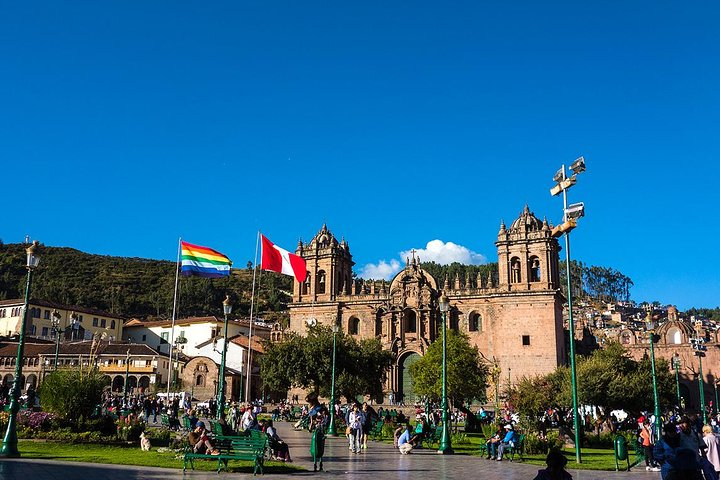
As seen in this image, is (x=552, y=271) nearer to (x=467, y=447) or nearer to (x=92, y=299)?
(x=467, y=447)

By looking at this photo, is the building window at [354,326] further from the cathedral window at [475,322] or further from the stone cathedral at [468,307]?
the cathedral window at [475,322]

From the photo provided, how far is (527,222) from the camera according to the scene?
63312 millimetres

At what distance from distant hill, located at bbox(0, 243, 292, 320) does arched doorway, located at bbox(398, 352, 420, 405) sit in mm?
57894

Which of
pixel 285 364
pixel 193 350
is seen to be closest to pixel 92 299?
pixel 193 350

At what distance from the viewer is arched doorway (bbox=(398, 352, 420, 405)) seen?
63250 millimetres

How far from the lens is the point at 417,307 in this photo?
65688mm

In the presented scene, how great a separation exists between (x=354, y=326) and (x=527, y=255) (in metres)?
19.4

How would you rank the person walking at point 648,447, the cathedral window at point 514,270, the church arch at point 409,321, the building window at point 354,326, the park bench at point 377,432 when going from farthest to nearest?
the building window at point 354,326, the church arch at point 409,321, the cathedral window at point 514,270, the park bench at point 377,432, the person walking at point 648,447

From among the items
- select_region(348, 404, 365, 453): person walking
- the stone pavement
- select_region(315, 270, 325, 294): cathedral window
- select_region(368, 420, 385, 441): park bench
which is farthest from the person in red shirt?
select_region(315, 270, 325, 294): cathedral window

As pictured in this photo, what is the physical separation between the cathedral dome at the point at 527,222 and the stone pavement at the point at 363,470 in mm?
42323

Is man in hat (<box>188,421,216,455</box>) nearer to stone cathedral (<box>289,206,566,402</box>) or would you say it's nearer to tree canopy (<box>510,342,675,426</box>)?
tree canopy (<box>510,342,675,426</box>)

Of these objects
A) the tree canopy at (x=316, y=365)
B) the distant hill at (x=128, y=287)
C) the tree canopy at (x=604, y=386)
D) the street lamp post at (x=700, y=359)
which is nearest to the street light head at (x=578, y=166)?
the tree canopy at (x=604, y=386)

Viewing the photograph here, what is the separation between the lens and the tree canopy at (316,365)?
47.4m

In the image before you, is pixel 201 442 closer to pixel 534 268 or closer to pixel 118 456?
pixel 118 456
